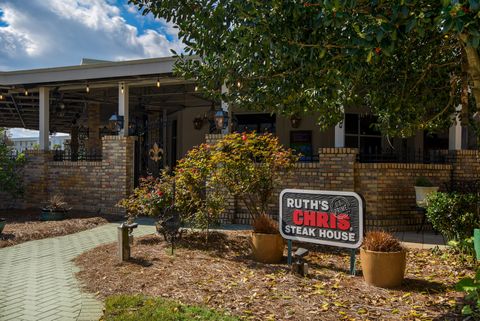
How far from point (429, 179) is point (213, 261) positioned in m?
6.07

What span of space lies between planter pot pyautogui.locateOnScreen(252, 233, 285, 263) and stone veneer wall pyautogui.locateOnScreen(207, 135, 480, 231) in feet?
10.3

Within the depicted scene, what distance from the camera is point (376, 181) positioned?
899 centimetres

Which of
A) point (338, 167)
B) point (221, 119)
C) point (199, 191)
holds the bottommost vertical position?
point (199, 191)

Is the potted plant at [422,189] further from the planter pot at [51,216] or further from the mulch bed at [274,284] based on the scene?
the planter pot at [51,216]

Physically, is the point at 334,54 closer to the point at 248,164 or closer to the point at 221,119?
the point at 248,164

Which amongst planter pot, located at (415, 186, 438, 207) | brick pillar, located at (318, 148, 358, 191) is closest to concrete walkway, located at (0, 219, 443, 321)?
planter pot, located at (415, 186, 438, 207)

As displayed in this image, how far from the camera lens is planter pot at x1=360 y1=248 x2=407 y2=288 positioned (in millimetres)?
4844

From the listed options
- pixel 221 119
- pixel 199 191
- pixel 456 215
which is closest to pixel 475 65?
pixel 456 215

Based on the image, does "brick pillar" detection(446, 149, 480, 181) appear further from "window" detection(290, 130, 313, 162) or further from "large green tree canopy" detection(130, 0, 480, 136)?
"window" detection(290, 130, 313, 162)

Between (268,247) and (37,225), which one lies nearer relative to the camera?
(268,247)

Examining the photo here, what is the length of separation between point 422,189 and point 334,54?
5.61 m

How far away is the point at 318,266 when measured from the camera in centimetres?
591

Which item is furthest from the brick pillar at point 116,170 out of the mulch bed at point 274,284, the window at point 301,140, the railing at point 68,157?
the window at point 301,140

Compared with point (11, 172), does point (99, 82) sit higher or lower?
higher
